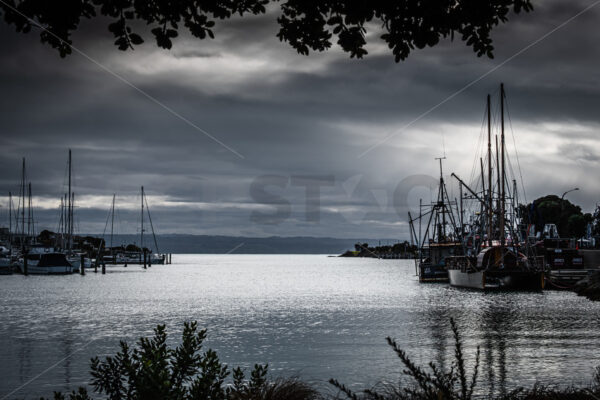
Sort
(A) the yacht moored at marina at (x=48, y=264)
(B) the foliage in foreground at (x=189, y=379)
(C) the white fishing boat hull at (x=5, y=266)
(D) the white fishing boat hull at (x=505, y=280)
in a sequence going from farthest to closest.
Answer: (A) the yacht moored at marina at (x=48, y=264) < (C) the white fishing boat hull at (x=5, y=266) < (D) the white fishing boat hull at (x=505, y=280) < (B) the foliage in foreground at (x=189, y=379)

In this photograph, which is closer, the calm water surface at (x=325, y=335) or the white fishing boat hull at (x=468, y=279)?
the calm water surface at (x=325, y=335)

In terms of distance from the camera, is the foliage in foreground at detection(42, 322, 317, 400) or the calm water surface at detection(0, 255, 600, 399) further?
the calm water surface at detection(0, 255, 600, 399)

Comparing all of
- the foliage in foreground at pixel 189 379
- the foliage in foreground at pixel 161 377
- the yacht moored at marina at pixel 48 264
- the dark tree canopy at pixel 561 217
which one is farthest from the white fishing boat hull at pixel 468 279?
the yacht moored at marina at pixel 48 264

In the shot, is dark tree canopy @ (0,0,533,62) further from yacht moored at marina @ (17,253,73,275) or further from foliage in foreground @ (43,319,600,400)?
yacht moored at marina @ (17,253,73,275)

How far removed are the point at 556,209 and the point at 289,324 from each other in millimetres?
121506

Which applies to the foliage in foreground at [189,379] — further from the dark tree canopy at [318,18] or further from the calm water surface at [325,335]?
the calm water surface at [325,335]

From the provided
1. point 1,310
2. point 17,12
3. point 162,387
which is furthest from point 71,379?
point 1,310

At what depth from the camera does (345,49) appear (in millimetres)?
8516

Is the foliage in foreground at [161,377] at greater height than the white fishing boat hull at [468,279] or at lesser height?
greater

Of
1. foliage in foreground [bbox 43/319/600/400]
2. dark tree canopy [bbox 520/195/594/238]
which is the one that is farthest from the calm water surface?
dark tree canopy [bbox 520/195/594/238]

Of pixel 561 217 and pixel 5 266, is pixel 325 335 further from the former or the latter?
pixel 561 217

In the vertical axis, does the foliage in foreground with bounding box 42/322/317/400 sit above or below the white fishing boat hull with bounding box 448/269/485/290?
above

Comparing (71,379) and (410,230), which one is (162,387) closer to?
(71,379)

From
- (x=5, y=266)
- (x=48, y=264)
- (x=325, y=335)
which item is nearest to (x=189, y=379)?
(x=325, y=335)
